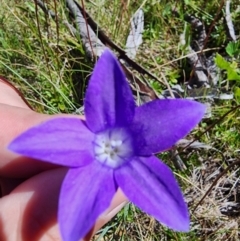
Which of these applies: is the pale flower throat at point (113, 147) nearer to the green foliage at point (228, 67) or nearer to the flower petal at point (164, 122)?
the flower petal at point (164, 122)

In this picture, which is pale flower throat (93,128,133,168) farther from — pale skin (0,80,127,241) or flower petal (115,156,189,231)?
pale skin (0,80,127,241)

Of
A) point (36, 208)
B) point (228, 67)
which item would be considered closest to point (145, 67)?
point (228, 67)

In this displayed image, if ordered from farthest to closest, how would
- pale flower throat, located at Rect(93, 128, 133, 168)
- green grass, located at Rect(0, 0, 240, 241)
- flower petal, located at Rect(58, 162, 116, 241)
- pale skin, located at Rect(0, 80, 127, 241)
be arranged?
1. green grass, located at Rect(0, 0, 240, 241)
2. pale skin, located at Rect(0, 80, 127, 241)
3. pale flower throat, located at Rect(93, 128, 133, 168)
4. flower petal, located at Rect(58, 162, 116, 241)

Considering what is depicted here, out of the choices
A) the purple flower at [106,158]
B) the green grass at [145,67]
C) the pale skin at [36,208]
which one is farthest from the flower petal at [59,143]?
the green grass at [145,67]

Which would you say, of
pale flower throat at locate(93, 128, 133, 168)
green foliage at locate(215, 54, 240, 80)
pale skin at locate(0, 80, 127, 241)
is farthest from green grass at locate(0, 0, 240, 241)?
pale flower throat at locate(93, 128, 133, 168)

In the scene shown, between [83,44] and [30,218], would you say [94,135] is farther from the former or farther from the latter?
[83,44]

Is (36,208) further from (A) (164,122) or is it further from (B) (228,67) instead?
(B) (228,67)
